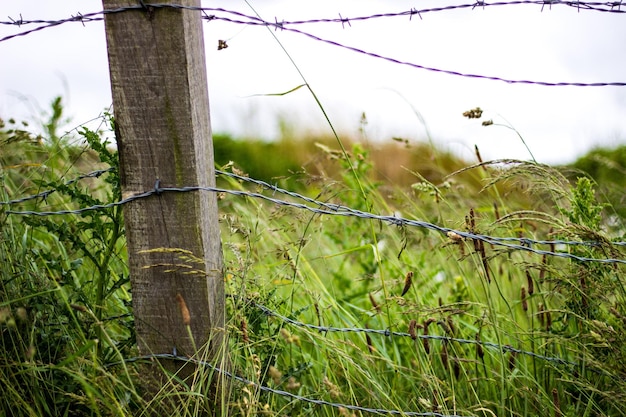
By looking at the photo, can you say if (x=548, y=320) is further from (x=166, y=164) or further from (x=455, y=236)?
(x=166, y=164)

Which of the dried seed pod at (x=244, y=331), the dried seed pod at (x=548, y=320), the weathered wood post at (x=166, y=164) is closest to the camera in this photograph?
the weathered wood post at (x=166, y=164)

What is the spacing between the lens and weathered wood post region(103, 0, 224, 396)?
5.76ft

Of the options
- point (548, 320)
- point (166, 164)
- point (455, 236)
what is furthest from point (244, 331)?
point (548, 320)

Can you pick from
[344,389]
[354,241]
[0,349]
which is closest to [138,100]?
[0,349]

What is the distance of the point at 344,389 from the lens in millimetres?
2416

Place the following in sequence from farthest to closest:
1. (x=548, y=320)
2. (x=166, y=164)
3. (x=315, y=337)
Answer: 1. (x=548, y=320)
2. (x=315, y=337)
3. (x=166, y=164)

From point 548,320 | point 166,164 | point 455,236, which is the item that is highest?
point 166,164

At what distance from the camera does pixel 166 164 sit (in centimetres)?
181

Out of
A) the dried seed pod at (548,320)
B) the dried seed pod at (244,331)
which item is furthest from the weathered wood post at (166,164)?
the dried seed pod at (548,320)

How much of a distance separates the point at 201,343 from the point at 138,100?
71cm

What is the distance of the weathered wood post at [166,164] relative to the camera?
176 cm

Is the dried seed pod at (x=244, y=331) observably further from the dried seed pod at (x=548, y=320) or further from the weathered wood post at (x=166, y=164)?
the dried seed pod at (x=548, y=320)

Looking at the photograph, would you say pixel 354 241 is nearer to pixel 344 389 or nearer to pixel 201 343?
pixel 344 389

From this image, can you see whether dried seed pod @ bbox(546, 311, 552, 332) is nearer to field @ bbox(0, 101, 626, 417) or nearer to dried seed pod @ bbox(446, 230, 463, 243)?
field @ bbox(0, 101, 626, 417)
